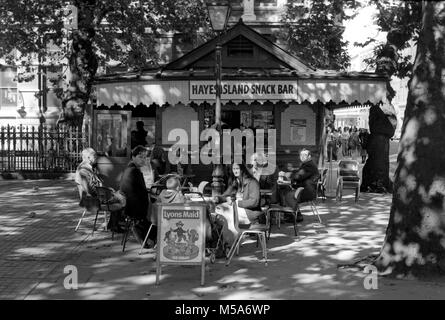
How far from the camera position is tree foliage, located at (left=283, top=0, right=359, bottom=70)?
26188 millimetres

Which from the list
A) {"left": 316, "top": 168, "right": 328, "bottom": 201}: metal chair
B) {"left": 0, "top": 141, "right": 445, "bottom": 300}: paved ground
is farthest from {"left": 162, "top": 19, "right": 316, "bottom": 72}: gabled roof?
{"left": 0, "top": 141, "right": 445, "bottom": 300}: paved ground

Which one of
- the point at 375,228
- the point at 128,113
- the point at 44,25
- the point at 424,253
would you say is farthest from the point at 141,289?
the point at 44,25

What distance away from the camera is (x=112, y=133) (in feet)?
49.9

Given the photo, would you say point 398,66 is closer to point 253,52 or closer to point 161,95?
point 253,52

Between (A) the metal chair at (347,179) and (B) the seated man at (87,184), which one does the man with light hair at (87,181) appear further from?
(A) the metal chair at (347,179)

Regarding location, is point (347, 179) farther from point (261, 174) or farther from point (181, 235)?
point (181, 235)

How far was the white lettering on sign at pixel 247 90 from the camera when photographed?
1539 centimetres

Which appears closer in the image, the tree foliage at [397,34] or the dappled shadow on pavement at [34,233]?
the dappled shadow on pavement at [34,233]

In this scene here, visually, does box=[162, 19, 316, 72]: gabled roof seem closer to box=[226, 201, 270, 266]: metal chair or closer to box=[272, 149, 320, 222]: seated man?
box=[272, 149, 320, 222]: seated man

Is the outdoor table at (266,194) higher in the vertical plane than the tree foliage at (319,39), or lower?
lower

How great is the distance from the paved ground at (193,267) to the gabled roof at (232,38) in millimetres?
6117

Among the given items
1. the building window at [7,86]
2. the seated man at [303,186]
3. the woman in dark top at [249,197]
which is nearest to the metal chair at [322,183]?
the seated man at [303,186]

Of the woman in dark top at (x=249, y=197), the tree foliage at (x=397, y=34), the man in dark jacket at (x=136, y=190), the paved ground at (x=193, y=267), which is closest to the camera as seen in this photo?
the paved ground at (x=193, y=267)

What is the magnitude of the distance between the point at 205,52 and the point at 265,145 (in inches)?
128
